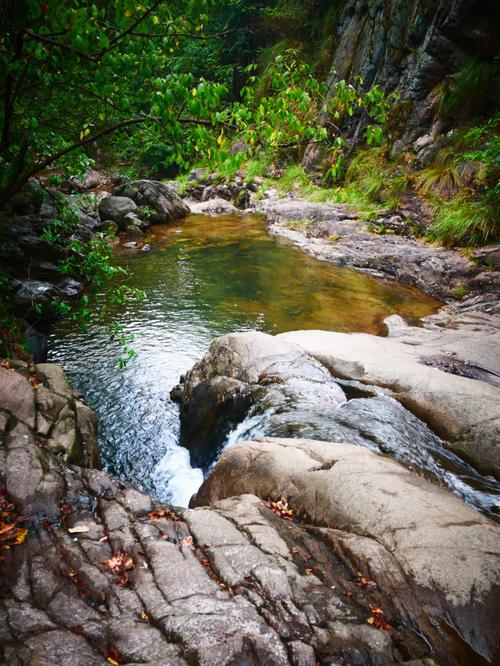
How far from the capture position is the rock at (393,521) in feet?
7.95

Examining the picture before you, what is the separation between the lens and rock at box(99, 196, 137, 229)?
653 inches

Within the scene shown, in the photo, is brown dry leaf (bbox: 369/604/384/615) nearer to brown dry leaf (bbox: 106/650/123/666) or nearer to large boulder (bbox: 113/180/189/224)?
brown dry leaf (bbox: 106/650/123/666)

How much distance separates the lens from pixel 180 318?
9.30 m

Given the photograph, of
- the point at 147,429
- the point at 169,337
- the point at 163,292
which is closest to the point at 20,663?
the point at 147,429

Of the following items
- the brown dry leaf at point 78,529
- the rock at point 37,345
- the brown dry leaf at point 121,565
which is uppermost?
the brown dry leaf at point 121,565

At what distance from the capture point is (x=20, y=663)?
1.73 m

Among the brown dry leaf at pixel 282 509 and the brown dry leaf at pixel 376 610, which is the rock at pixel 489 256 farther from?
the brown dry leaf at pixel 376 610

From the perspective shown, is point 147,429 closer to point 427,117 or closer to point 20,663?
point 20,663

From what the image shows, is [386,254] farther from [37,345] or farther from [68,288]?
[37,345]

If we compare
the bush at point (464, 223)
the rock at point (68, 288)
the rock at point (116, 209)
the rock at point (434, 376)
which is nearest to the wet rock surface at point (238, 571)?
the rock at point (434, 376)

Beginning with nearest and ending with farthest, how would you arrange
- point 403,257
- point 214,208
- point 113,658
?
1. point 113,658
2. point 403,257
3. point 214,208

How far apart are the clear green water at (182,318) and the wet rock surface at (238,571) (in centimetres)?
241

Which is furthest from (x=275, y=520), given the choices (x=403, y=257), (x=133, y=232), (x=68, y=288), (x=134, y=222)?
(x=134, y=222)

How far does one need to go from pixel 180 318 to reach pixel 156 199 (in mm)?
11200
